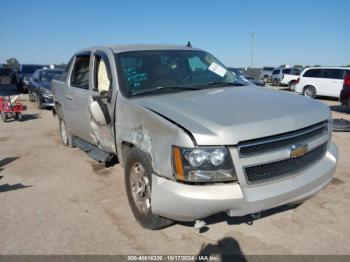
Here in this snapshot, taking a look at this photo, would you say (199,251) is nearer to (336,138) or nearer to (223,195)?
(223,195)

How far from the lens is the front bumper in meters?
2.65

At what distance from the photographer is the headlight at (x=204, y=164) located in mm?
2648

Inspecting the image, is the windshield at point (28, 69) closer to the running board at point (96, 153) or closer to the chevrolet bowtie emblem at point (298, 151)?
the running board at point (96, 153)

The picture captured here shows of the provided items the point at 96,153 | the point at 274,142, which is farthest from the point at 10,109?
the point at 274,142

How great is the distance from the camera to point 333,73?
1712cm

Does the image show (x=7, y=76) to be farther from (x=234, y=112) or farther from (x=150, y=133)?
(x=234, y=112)

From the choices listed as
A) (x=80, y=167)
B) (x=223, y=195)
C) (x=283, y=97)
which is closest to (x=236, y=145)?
(x=223, y=195)

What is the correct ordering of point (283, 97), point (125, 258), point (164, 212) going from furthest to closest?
→ point (283, 97) < point (125, 258) < point (164, 212)

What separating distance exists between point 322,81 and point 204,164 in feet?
54.9

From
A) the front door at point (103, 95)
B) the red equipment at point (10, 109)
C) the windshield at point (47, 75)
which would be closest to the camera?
the front door at point (103, 95)

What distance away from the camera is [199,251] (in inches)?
123

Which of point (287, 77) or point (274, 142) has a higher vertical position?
point (274, 142)

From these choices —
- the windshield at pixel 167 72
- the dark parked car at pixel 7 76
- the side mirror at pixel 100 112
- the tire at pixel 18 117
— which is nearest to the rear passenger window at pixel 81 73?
the side mirror at pixel 100 112

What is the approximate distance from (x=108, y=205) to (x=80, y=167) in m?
1.80
